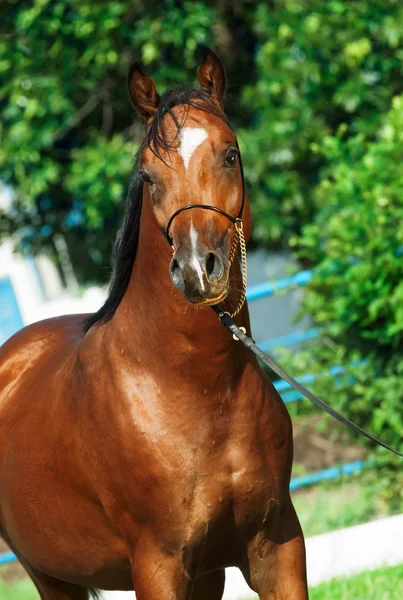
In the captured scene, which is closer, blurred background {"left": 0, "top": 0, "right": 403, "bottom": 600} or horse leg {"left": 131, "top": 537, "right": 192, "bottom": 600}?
horse leg {"left": 131, "top": 537, "right": 192, "bottom": 600}

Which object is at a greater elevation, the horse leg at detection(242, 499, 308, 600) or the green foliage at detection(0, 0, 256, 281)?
the horse leg at detection(242, 499, 308, 600)

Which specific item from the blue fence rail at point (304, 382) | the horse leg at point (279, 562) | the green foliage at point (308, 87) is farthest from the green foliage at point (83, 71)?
the horse leg at point (279, 562)

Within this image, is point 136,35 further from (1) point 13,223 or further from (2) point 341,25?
(1) point 13,223

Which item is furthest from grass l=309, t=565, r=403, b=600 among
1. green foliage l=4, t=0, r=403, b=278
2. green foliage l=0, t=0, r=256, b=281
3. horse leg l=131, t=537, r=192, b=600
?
green foliage l=0, t=0, r=256, b=281

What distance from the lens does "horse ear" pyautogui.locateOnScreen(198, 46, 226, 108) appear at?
11.3 feet

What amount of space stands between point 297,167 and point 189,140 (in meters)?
6.17

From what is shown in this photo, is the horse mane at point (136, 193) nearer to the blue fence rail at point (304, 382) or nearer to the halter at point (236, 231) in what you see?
the halter at point (236, 231)

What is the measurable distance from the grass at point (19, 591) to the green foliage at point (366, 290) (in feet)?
7.71

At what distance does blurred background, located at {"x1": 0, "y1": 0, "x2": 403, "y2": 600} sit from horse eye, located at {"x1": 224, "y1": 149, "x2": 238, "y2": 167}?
8.26 ft

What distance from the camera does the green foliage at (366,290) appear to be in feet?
21.1

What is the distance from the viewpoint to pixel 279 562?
337cm

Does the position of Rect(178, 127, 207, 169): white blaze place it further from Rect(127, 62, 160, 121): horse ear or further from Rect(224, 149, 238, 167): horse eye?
Rect(127, 62, 160, 121): horse ear

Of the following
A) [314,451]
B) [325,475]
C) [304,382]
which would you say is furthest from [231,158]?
[314,451]

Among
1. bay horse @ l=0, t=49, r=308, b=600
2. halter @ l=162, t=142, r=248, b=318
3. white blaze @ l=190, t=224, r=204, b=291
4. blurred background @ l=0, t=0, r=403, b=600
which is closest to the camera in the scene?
white blaze @ l=190, t=224, r=204, b=291
